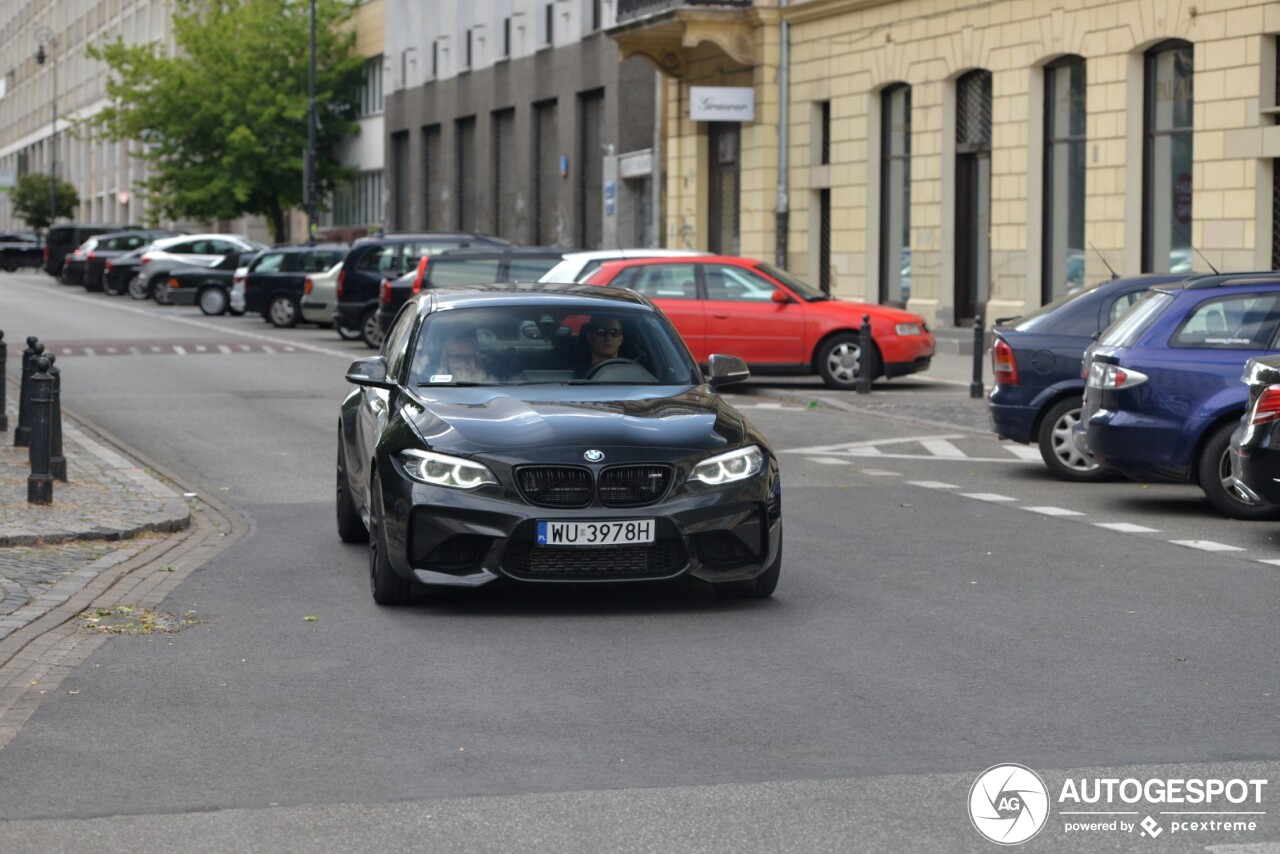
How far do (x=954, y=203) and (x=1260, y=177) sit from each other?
7265mm

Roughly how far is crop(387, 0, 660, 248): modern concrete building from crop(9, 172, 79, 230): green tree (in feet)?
150

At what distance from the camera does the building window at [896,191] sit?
35.0m

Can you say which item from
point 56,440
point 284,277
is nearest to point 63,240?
point 284,277

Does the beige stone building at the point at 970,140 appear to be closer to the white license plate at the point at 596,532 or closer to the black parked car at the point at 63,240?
the white license plate at the point at 596,532

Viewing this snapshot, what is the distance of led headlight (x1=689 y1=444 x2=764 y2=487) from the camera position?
9406 mm

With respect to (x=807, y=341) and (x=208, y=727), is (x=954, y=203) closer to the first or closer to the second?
(x=807, y=341)

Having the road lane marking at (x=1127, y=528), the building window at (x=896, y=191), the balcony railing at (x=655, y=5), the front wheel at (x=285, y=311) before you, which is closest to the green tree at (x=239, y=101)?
the front wheel at (x=285, y=311)

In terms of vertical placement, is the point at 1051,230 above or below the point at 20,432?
above

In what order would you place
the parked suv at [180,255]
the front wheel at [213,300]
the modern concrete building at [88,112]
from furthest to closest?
the modern concrete building at [88,112]
the parked suv at [180,255]
the front wheel at [213,300]

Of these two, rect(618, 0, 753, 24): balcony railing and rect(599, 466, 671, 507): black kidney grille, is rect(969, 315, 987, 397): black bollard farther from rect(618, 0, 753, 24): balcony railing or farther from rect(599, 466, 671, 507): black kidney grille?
rect(618, 0, 753, 24): balcony railing

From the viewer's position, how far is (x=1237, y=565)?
11.2 metres

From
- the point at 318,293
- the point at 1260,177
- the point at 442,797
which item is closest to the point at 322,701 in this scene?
the point at 442,797

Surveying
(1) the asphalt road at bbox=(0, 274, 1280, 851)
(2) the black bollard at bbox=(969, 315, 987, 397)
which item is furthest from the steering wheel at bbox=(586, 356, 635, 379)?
(2) the black bollard at bbox=(969, 315, 987, 397)

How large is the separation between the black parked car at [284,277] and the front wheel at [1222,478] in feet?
96.6
